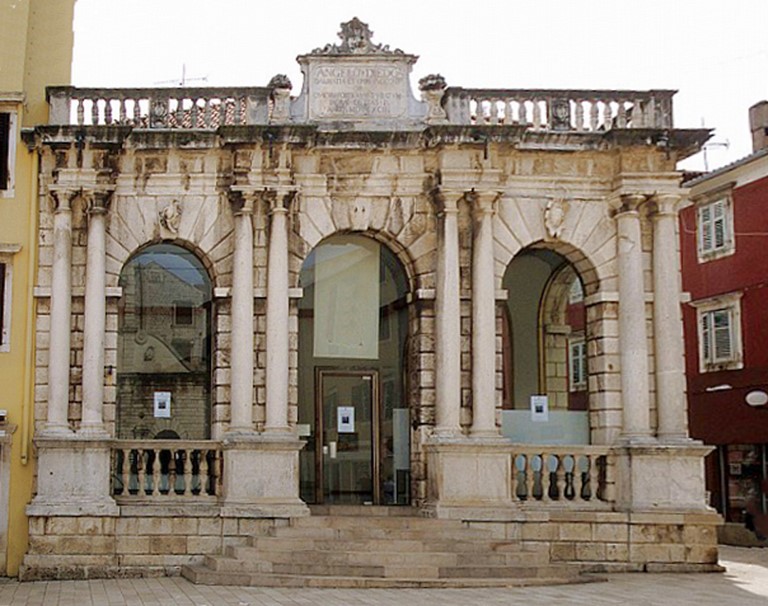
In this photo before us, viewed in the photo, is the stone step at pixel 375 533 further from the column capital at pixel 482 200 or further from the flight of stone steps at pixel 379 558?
the column capital at pixel 482 200

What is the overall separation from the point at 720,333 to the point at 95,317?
1634 centimetres

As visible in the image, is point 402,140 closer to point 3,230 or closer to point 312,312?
point 312,312

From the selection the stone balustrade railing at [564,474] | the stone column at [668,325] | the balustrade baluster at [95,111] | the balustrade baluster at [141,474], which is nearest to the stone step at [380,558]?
the stone balustrade railing at [564,474]

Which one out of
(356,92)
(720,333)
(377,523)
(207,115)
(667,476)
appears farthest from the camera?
(720,333)

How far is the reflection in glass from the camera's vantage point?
70.3 ft

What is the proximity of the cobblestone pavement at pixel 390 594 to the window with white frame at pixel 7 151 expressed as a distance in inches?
249

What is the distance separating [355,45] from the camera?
71.0 feet

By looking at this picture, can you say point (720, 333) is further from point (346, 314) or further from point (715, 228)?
point (346, 314)

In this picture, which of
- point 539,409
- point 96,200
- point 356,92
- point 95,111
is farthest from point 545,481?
point 95,111

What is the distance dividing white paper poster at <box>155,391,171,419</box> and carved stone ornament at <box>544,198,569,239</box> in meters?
6.86

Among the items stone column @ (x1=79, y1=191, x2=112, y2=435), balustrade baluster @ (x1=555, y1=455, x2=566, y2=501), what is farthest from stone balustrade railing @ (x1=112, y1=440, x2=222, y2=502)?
balustrade baluster @ (x1=555, y1=455, x2=566, y2=501)

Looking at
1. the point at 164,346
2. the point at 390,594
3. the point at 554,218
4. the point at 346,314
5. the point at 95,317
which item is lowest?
the point at 390,594

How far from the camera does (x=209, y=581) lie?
18.4 metres

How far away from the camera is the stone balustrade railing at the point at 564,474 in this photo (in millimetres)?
20875
